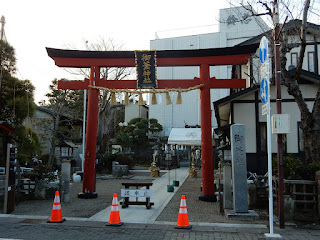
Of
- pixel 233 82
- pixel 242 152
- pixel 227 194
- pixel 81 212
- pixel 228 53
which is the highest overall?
pixel 228 53

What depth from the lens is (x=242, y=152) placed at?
8.15 metres

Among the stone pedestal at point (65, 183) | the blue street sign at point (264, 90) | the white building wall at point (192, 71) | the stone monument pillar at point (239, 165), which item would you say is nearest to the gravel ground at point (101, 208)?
the stone pedestal at point (65, 183)

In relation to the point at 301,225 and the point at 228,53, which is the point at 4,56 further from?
the point at 301,225

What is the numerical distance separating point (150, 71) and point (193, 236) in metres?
6.90

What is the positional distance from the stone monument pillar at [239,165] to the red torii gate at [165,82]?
8.66 ft

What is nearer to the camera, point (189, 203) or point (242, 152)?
point (242, 152)

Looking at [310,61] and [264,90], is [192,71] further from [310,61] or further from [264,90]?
[264,90]

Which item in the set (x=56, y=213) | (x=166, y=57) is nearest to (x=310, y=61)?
(x=166, y=57)

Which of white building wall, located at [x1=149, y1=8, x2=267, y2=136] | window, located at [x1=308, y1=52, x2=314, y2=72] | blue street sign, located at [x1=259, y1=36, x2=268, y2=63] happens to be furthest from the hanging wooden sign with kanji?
white building wall, located at [x1=149, y1=8, x2=267, y2=136]

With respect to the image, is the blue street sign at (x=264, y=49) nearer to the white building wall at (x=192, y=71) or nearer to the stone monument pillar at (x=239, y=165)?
the stone monument pillar at (x=239, y=165)

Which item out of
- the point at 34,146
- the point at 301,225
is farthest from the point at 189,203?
the point at 34,146

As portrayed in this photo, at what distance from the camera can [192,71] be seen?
115 feet

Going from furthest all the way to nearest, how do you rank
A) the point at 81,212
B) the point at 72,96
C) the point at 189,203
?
the point at 72,96
the point at 189,203
the point at 81,212

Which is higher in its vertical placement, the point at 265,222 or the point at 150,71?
the point at 150,71
